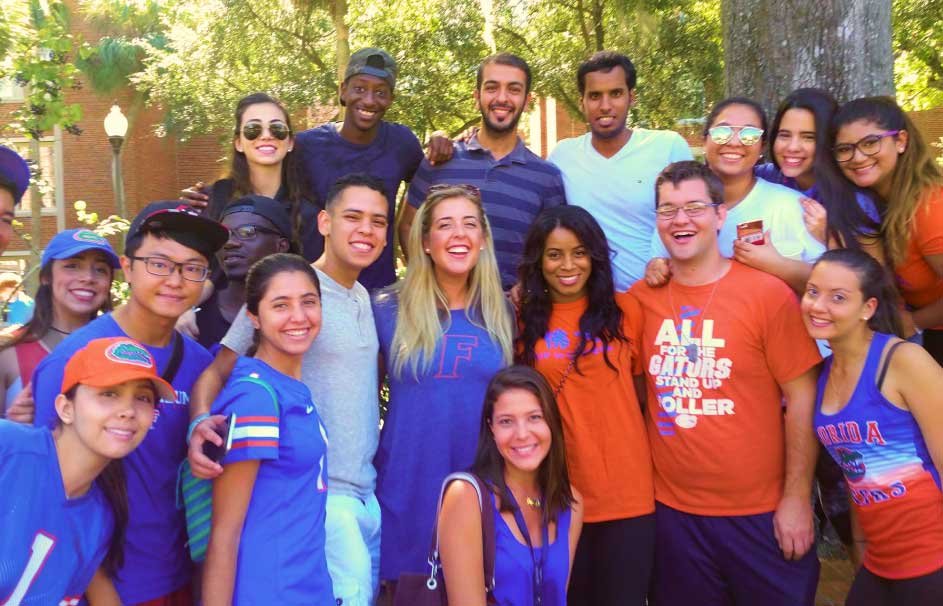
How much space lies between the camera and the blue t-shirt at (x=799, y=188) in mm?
4055

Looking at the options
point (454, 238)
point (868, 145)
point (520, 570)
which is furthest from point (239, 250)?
point (868, 145)

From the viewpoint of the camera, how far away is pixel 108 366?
9.07ft

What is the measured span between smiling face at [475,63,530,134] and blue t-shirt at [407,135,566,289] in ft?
0.47

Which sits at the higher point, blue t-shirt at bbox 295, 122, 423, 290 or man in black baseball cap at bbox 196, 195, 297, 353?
blue t-shirt at bbox 295, 122, 423, 290

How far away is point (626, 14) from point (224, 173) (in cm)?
914

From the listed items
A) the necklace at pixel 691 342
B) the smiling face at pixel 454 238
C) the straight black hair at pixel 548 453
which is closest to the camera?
the straight black hair at pixel 548 453

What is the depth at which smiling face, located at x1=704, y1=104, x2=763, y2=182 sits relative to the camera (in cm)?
412

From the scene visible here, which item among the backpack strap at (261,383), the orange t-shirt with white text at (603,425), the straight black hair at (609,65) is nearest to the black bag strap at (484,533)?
the orange t-shirt with white text at (603,425)

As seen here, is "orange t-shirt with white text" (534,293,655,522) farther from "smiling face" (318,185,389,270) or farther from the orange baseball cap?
the orange baseball cap

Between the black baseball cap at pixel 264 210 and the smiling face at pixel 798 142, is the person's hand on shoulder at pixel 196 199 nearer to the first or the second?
the black baseball cap at pixel 264 210

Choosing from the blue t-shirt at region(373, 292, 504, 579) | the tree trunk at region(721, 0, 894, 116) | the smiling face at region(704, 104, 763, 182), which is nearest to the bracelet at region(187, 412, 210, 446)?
the blue t-shirt at region(373, 292, 504, 579)

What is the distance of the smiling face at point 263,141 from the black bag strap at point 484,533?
2.27 meters

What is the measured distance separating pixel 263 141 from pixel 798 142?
280 centimetres

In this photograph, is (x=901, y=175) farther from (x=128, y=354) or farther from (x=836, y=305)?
(x=128, y=354)
